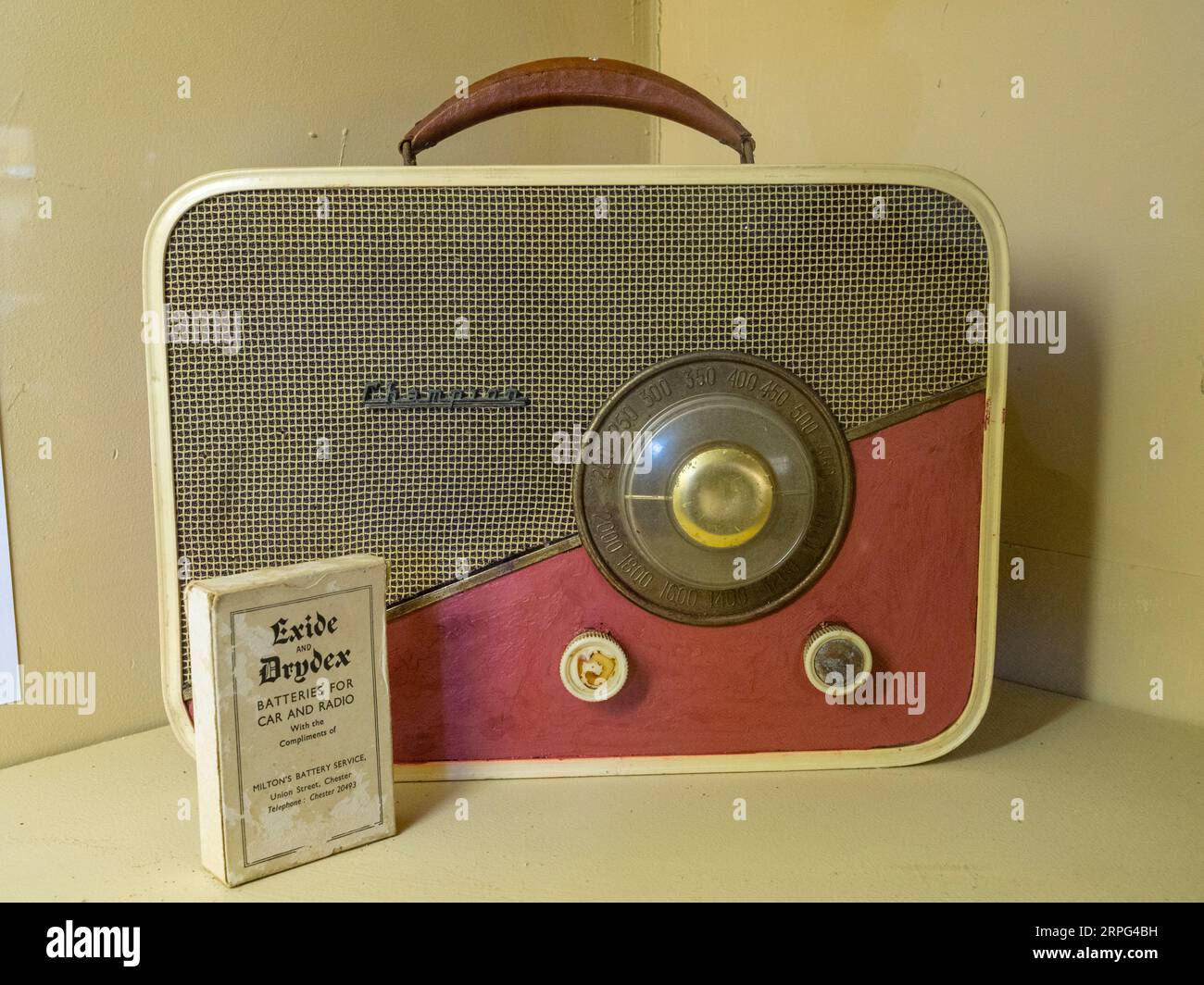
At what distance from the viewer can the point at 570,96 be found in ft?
3.17

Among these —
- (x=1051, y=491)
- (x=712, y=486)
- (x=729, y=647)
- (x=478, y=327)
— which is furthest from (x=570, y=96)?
(x=1051, y=491)

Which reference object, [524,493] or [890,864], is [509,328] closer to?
[524,493]

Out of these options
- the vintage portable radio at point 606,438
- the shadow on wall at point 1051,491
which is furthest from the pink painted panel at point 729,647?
the shadow on wall at point 1051,491

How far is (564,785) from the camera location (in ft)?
3.00

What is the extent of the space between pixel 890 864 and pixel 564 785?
27 centimetres

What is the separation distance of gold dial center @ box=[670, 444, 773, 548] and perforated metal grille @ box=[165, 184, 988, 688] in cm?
9

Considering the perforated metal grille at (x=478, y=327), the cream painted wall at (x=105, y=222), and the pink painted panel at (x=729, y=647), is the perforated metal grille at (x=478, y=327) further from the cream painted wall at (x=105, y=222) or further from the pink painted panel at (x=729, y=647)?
the cream painted wall at (x=105, y=222)

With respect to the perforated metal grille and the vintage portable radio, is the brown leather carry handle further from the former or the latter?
the perforated metal grille

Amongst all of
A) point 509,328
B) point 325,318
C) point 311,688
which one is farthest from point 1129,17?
point 311,688

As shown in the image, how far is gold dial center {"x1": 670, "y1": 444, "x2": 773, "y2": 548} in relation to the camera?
867 mm

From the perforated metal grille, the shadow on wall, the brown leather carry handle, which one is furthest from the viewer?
the shadow on wall

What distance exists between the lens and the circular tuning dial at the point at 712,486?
874 millimetres

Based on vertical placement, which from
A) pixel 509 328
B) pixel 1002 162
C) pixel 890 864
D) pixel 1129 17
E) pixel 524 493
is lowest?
pixel 890 864

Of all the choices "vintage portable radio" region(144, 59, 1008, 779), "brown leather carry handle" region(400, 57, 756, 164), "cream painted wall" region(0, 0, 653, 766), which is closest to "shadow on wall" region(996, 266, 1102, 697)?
"vintage portable radio" region(144, 59, 1008, 779)
